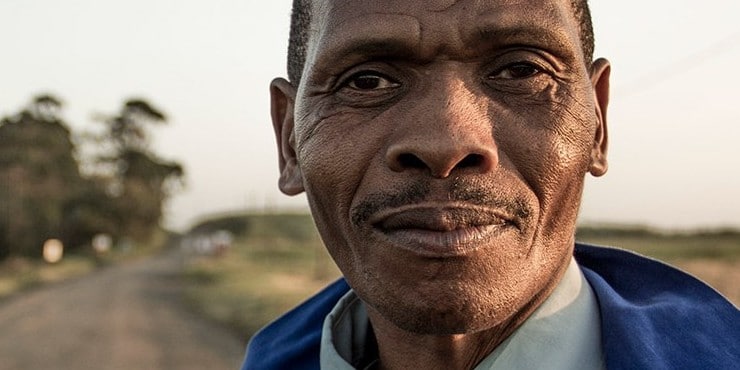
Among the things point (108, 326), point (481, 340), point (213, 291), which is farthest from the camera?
point (213, 291)

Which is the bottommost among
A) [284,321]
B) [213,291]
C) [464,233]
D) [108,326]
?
[213,291]

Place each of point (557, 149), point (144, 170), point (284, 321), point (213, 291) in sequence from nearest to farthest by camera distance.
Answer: point (557, 149)
point (284, 321)
point (213, 291)
point (144, 170)

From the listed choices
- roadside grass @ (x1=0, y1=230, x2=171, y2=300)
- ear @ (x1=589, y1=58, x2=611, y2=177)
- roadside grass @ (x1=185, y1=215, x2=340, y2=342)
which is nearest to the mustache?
ear @ (x1=589, y1=58, x2=611, y2=177)

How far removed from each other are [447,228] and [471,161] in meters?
0.13

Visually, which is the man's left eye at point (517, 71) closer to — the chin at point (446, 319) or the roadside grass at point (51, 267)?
the chin at point (446, 319)

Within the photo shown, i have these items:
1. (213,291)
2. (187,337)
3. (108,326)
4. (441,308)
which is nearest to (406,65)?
(441,308)

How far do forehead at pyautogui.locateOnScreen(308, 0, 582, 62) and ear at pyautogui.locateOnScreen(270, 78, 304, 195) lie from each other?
0.46m

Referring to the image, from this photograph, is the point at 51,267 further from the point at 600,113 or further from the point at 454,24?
the point at 454,24

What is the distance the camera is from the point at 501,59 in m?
1.65

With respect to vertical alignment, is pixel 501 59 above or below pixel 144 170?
above

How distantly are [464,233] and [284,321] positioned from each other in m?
1.19

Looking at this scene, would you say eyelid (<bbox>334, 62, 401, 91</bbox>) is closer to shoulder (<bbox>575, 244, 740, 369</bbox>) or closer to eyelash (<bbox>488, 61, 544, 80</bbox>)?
eyelash (<bbox>488, 61, 544, 80</bbox>)

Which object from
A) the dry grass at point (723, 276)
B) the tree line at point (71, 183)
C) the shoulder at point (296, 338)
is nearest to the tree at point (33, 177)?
the tree line at point (71, 183)

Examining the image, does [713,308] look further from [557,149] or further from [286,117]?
[286,117]
